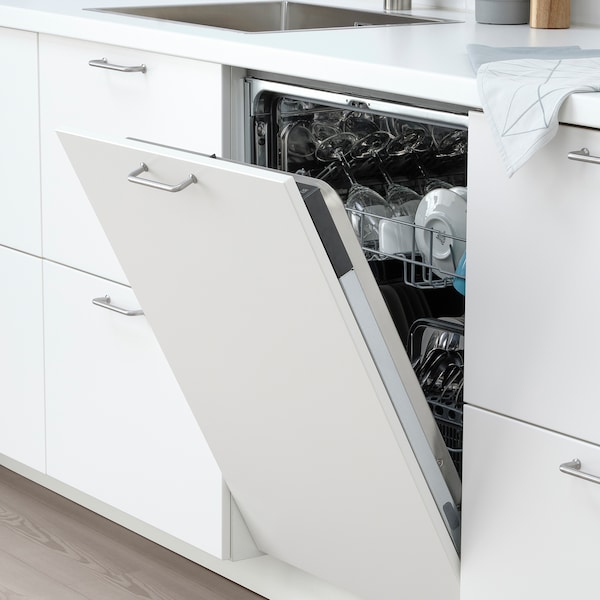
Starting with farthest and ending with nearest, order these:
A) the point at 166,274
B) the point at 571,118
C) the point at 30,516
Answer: the point at 30,516, the point at 166,274, the point at 571,118

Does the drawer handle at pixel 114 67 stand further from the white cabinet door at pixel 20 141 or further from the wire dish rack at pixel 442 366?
the wire dish rack at pixel 442 366

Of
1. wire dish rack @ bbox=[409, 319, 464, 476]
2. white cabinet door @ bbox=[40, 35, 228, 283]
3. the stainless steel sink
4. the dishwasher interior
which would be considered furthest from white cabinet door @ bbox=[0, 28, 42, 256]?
wire dish rack @ bbox=[409, 319, 464, 476]

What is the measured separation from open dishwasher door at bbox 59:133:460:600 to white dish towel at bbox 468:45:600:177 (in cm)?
20

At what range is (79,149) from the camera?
64.0 inches

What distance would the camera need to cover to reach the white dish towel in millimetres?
1341

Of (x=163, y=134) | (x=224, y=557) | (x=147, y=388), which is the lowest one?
(x=224, y=557)

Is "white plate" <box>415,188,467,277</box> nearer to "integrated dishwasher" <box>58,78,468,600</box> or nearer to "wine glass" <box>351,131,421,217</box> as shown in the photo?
"integrated dishwasher" <box>58,78,468,600</box>

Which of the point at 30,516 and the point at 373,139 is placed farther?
the point at 30,516

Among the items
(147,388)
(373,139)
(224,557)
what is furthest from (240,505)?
(373,139)

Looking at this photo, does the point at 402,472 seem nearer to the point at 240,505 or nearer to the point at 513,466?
the point at 513,466

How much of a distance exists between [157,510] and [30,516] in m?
0.46

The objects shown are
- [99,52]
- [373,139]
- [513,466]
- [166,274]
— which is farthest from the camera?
[99,52]

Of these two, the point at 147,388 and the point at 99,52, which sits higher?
the point at 99,52

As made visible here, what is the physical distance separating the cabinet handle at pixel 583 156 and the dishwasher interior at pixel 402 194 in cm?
35
